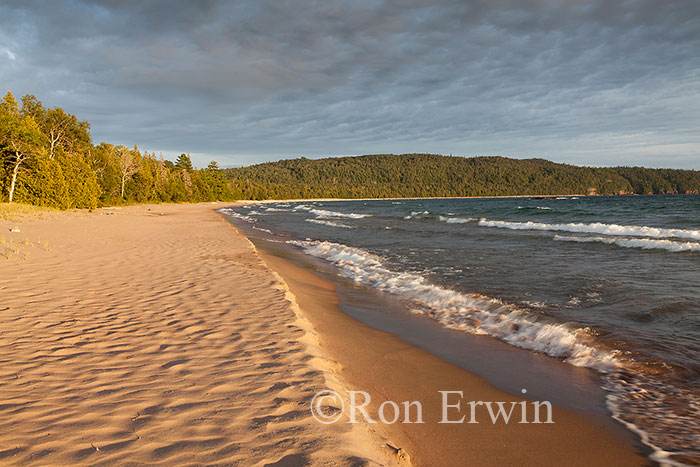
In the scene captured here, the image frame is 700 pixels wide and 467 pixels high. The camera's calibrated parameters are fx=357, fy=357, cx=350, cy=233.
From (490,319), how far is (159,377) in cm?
591

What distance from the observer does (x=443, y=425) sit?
3.70 meters

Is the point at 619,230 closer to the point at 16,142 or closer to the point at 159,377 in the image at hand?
the point at 159,377

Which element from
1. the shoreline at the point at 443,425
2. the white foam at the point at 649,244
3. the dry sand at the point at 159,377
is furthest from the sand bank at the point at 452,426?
the white foam at the point at 649,244

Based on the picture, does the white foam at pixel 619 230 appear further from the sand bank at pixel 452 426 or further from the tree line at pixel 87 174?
the tree line at pixel 87 174

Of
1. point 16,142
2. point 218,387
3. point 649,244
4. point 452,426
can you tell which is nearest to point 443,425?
point 452,426

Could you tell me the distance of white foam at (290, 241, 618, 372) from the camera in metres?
5.60

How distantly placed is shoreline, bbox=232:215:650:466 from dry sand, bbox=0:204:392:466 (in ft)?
1.78

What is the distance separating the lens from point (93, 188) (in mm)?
42688

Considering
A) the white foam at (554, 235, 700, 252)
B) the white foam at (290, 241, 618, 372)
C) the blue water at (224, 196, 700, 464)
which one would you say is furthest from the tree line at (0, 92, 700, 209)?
the white foam at (554, 235, 700, 252)

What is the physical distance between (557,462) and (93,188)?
51703 mm

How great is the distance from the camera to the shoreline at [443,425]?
326 cm

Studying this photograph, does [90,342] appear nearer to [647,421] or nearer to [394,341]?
[394,341]

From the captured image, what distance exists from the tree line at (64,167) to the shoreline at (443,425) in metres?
43.2

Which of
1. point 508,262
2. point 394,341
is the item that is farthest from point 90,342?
point 508,262
